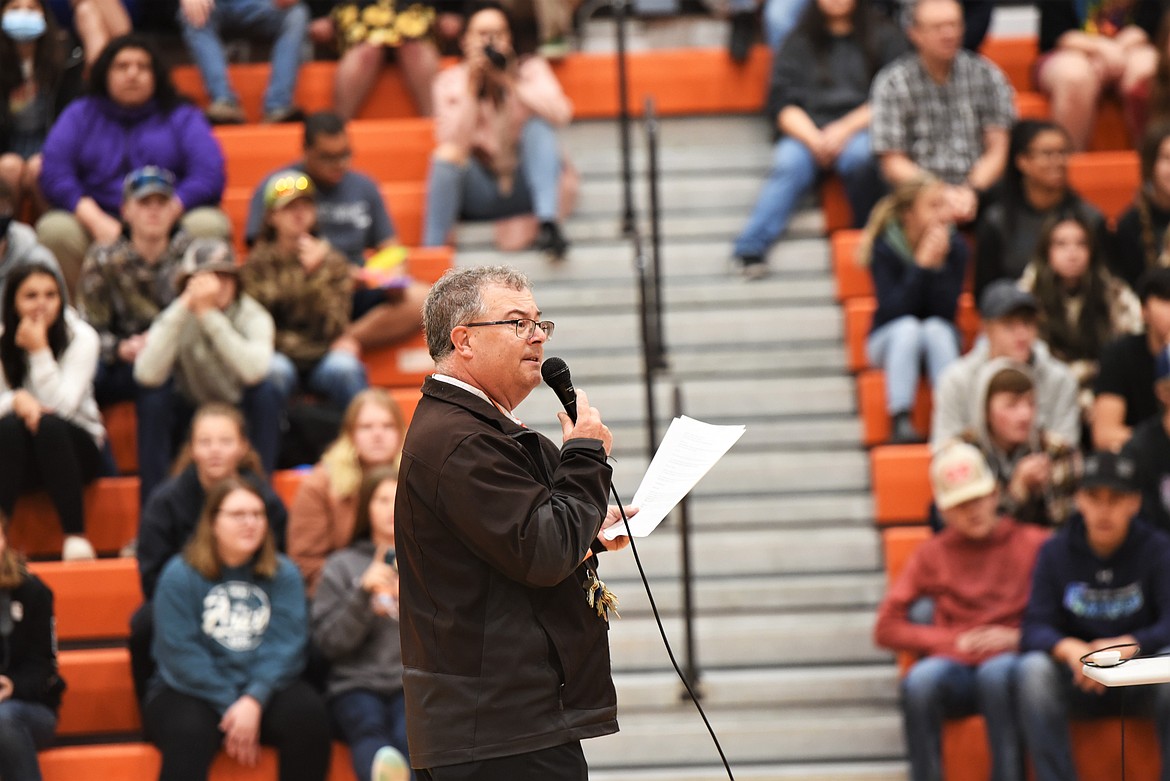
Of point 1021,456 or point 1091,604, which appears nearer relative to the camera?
point 1091,604

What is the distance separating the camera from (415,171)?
7.73 m

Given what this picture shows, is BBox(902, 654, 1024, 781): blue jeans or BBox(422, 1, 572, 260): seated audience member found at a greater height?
BBox(422, 1, 572, 260): seated audience member

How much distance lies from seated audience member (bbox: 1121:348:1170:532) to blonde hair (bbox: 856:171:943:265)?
1.30 metres

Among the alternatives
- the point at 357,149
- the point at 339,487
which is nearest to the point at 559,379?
the point at 339,487

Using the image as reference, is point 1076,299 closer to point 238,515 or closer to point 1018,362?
point 1018,362

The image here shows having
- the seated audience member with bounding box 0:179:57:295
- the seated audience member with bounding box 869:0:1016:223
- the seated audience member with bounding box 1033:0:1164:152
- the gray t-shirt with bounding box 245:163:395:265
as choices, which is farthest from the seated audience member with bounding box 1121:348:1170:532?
the seated audience member with bounding box 0:179:57:295

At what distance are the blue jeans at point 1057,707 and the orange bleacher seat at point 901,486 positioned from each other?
104 cm

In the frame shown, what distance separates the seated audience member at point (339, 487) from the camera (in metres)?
5.68

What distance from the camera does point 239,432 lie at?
566 centimetres

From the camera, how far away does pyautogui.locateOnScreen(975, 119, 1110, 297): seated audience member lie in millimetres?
6879

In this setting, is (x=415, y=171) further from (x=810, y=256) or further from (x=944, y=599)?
(x=944, y=599)

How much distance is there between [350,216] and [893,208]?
2.24m

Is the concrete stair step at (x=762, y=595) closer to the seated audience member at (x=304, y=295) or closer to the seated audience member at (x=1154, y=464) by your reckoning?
the seated audience member at (x=1154, y=464)

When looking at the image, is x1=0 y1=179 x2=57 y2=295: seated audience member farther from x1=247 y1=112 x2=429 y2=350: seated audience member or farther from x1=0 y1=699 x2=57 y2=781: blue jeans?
x1=0 y1=699 x2=57 y2=781: blue jeans
